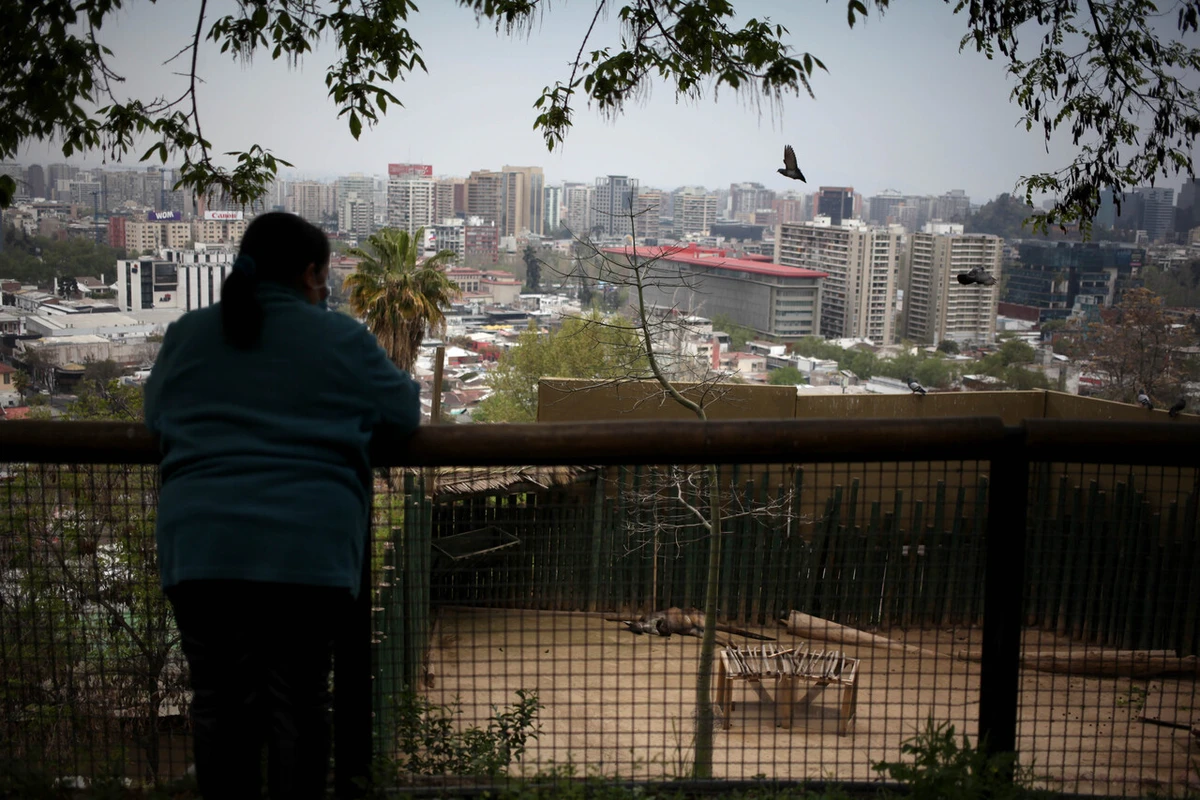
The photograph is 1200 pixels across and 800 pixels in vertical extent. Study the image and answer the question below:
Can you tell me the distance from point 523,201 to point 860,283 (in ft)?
119

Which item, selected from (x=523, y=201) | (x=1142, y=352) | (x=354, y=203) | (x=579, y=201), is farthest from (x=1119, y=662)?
(x=523, y=201)

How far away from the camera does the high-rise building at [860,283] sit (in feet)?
180

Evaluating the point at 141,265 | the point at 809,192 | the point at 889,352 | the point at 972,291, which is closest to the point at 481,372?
the point at 141,265

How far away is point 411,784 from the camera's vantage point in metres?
2.13

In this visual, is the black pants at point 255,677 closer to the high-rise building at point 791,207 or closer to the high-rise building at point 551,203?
the high-rise building at point 551,203

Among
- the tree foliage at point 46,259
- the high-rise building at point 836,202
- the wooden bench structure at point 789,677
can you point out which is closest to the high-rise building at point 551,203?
the high-rise building at point 836,202

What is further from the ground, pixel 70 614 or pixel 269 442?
pixel 269 442

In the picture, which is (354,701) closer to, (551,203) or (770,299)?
(770,299)

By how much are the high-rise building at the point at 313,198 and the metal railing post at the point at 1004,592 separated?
5322 cm

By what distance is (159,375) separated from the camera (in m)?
1.68

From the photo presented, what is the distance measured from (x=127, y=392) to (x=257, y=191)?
1839 centimetres

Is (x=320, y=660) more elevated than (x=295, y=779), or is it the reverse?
(x=320, y=660)

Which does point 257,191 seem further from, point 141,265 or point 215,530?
point 141,265

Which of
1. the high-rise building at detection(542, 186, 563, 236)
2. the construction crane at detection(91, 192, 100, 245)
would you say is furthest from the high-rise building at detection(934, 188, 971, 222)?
the construction crane at detection(91, 192, 100, 245)
